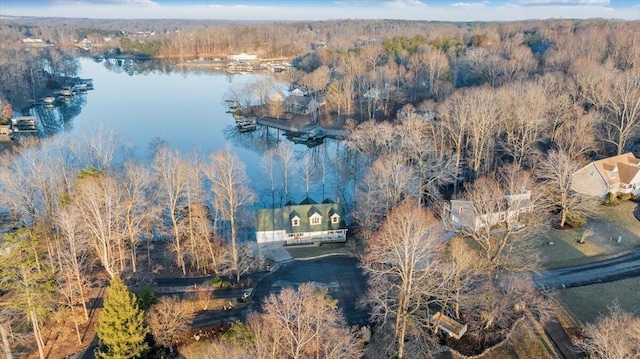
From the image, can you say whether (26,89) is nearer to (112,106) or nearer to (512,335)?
(112,106)

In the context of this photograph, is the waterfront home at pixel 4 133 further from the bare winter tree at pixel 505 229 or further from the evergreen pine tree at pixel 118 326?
the bare winter tree at pixel 505 229

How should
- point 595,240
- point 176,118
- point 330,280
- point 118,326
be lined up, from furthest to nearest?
point 176,118
point 595,240
point 330,280
point 118,326

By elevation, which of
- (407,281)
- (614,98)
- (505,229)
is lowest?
(407,281)

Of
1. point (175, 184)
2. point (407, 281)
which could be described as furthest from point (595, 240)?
point (175, 184)

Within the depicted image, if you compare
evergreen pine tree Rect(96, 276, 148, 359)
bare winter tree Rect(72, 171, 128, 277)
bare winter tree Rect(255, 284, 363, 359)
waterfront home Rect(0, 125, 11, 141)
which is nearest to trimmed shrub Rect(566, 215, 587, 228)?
bare winter tree Rect(255, 284, 363, 359)

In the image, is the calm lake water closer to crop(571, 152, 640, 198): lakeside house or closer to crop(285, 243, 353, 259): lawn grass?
crop(285, 243, 353, 259): lawn grass

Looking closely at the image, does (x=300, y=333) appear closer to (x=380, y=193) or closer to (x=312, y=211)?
(x=312, y=211)

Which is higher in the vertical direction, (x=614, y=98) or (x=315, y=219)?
(x=614, y=98)

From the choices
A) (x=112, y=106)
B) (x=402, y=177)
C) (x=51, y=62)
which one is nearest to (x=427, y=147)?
(x=402, y=177)
